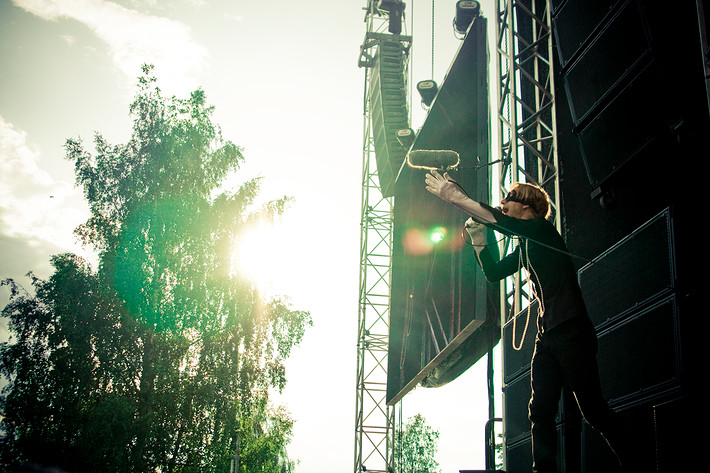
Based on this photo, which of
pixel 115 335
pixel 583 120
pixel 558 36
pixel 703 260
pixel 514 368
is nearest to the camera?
pixel 703 260

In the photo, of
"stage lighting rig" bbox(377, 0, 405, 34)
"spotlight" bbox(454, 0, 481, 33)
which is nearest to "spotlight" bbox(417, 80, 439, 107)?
"spotlight" bbox(454, 0, 481, 33)

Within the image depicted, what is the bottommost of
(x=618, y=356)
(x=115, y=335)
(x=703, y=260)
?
(x=618, y=356)

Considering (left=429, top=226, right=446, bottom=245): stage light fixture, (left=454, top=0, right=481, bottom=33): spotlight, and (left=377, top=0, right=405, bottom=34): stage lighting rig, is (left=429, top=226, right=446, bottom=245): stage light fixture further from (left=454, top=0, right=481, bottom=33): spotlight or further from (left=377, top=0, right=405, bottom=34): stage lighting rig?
(left=377, top=0, right=405, bottom=34): stage lighting rig

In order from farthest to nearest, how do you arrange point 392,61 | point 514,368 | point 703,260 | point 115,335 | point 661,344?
1. point 392,61
2. point 115,335
3. point 514,368
4. point 661,344
5. point 703,260

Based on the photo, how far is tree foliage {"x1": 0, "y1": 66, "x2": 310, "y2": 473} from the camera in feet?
45.4

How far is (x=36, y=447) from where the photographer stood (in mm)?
13680

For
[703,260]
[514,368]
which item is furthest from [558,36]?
[514,368]

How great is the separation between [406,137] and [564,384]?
11747 millimetres

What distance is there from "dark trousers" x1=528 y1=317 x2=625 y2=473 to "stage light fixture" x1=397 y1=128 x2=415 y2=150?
1157 centimetres

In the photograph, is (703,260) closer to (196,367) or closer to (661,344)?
(661,344)

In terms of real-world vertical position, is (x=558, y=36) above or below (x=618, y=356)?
above

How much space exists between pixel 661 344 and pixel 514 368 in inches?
103

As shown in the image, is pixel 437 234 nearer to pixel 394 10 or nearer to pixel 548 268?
pixel 548 268

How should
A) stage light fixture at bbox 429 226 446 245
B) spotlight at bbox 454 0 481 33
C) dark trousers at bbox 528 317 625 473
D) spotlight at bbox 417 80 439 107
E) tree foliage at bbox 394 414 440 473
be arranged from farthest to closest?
tree foliage at bbox 394 414 440 473 → spotlight at bbox 417 80 439 107 → spotlight at bbox 454 0 481 33 → stage light fixture at bbox 429 226 446 245 → dark trousers at bbox 528 317 625 473
